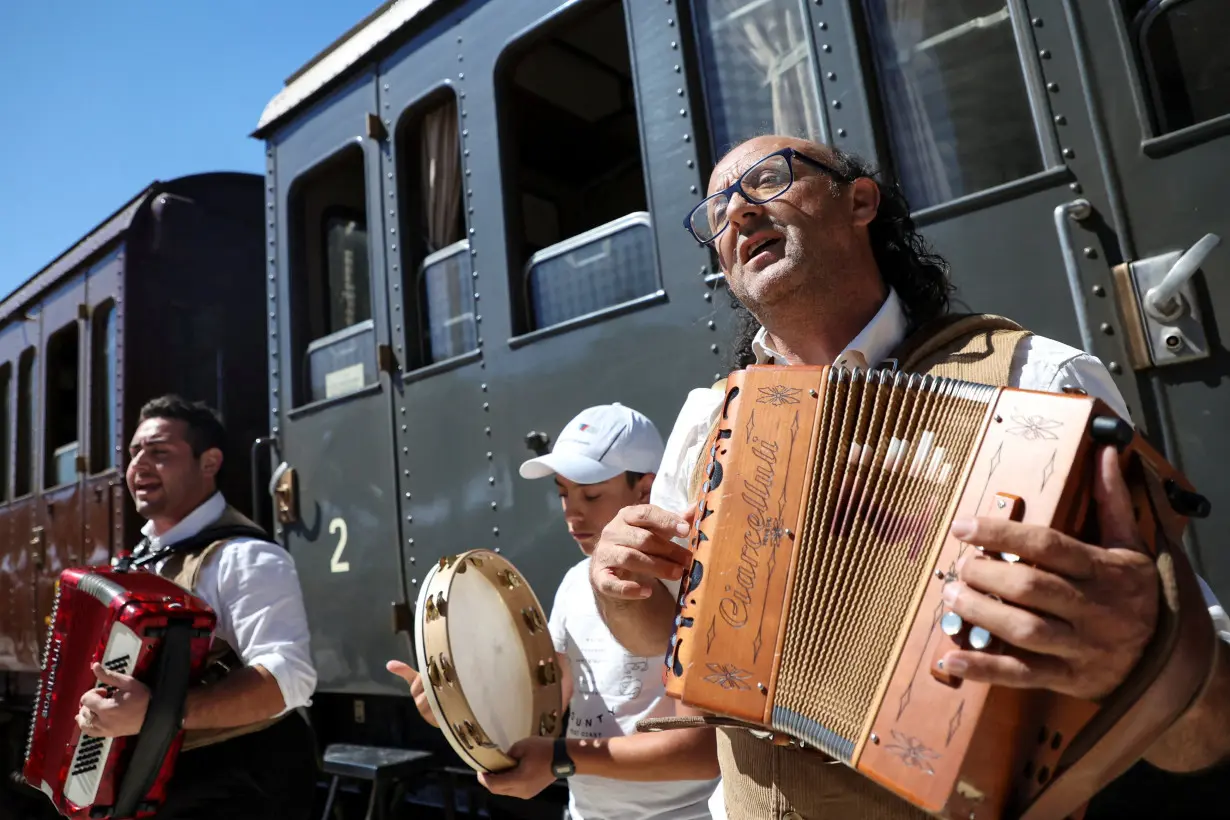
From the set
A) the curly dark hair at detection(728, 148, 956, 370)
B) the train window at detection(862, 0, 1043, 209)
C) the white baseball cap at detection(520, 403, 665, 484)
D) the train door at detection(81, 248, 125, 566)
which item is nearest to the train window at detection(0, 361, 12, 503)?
the train door at detection(81, 248, 125, 566)

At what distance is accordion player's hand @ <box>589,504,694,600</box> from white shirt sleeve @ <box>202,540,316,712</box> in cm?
140

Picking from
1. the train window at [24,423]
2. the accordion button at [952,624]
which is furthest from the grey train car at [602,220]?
the train window at [24,423]

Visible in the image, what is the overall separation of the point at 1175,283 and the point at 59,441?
20.2ft

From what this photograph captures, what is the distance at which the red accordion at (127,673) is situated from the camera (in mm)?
2049

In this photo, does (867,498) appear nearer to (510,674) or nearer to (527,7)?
(510,674)

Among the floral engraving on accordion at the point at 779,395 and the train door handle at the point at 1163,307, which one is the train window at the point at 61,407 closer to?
the floral engraving on accordion at the point at 779,395

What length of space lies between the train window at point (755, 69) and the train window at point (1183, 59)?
2.36 ft

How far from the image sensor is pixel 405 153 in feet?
11.3

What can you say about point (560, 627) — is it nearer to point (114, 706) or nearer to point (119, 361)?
point (114, 706)

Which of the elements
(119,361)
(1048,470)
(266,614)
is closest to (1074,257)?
(1048,470)

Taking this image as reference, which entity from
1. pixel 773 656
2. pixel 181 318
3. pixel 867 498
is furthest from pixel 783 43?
pixel 181 318

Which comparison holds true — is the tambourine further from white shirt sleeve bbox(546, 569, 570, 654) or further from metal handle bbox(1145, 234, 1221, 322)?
metal handle bbox(1145, 234, 1221, 322)

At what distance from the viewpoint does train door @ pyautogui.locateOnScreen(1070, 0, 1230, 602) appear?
150cm

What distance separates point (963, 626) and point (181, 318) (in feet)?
16.0
